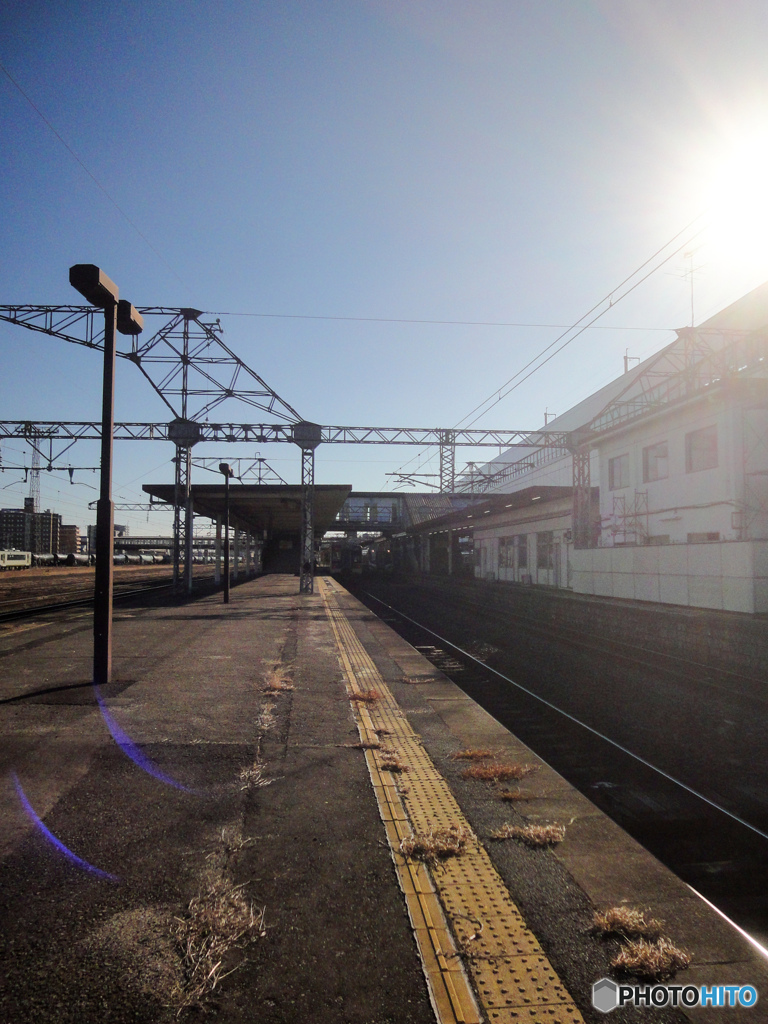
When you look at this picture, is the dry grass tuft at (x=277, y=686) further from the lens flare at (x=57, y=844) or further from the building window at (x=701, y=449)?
the building window at (x=701, y=449)

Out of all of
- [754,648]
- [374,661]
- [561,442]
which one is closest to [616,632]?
[754,648]

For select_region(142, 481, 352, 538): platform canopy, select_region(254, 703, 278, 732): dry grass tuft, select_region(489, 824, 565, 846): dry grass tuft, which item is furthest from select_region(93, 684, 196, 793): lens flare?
select_region(142, 481, 352, 538): platform canopy

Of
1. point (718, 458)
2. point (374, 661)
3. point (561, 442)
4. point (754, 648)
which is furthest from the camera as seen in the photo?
point (561, 442)

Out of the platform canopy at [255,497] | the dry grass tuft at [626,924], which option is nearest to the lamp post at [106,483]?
the dry grass tuft at [626,924]

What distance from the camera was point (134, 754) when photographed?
5.66 m

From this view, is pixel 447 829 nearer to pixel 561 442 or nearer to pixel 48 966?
pixel 48 966

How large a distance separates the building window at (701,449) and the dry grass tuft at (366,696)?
21.7 metres

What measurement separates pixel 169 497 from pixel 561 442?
2075 cm

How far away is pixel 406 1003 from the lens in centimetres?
268

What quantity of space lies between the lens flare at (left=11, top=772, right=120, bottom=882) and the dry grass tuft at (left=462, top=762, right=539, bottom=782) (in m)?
2.99

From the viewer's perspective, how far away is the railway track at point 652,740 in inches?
184

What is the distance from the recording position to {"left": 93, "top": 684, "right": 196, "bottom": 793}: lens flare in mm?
5062

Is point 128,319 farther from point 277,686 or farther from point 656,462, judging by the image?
point 656,462

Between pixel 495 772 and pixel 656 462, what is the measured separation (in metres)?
27.1
